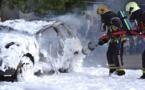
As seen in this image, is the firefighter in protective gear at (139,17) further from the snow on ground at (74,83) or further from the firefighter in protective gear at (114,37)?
the snow on ground at (74,83)

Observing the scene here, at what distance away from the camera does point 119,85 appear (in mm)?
9617

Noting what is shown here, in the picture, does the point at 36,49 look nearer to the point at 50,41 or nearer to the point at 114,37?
the point at 50,41

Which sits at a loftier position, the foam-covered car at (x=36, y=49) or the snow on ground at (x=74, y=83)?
the foam-covered car at (x=36, y=49)

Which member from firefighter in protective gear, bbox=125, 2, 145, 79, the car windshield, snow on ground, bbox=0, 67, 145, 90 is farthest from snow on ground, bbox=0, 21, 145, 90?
the car windshield

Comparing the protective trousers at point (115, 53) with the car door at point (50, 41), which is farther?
the protective trousers at point (115, 53)

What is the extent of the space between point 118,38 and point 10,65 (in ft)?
10.1

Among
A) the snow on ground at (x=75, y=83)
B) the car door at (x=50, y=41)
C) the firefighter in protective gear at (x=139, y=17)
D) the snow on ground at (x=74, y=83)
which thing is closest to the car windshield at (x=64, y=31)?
Answer: the car door at (x=50, y=41)

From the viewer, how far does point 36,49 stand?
1064cm

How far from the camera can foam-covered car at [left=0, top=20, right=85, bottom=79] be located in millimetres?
9932

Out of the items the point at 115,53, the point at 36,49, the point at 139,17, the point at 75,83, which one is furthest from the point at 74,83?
the point at 139,17

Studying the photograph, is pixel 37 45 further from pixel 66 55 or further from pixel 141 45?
pixel 141 45

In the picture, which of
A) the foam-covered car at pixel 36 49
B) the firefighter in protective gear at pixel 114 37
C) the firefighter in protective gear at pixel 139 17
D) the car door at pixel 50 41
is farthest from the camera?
the firefighter in protective gear at pixel 114 37

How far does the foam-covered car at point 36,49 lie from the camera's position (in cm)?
993

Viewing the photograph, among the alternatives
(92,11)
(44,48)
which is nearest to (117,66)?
(44,48)
